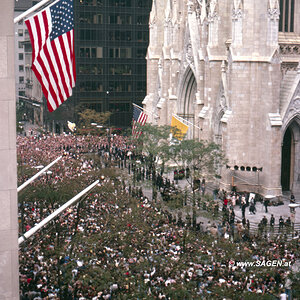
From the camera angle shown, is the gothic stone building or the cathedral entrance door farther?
the cathedral entrance door

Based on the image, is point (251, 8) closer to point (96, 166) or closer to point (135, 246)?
point (96, 166)

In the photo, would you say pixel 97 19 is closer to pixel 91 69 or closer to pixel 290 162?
pixel 91 69

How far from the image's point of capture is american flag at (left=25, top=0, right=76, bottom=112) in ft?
60.5

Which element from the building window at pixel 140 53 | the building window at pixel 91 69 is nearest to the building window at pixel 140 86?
the building window at pixel 140 53

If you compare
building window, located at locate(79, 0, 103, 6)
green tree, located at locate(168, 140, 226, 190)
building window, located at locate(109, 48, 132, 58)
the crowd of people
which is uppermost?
building window, located at locate(79, 0, 103, 6)

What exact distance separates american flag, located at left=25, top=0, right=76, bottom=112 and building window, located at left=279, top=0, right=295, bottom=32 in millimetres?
34325

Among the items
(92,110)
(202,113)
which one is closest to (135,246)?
(202,113)

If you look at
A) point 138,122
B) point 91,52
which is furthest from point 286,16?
point 91,52

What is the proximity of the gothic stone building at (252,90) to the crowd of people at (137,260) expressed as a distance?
1372 cm

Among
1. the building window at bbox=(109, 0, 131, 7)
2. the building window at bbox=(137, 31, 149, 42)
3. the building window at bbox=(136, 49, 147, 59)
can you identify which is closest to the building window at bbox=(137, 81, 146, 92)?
the building window at bbox=(136, 49, 147, 59)

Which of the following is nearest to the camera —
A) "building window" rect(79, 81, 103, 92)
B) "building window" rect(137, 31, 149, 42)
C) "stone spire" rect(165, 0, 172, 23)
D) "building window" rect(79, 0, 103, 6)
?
"stone spire" rect(165, 0, 172, 23)

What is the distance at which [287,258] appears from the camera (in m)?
27.4

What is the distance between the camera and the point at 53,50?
19.4m

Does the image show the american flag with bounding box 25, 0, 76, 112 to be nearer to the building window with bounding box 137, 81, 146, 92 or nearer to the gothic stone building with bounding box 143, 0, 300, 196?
the gothic stone building with bounding box 143, 0, 300, 196
